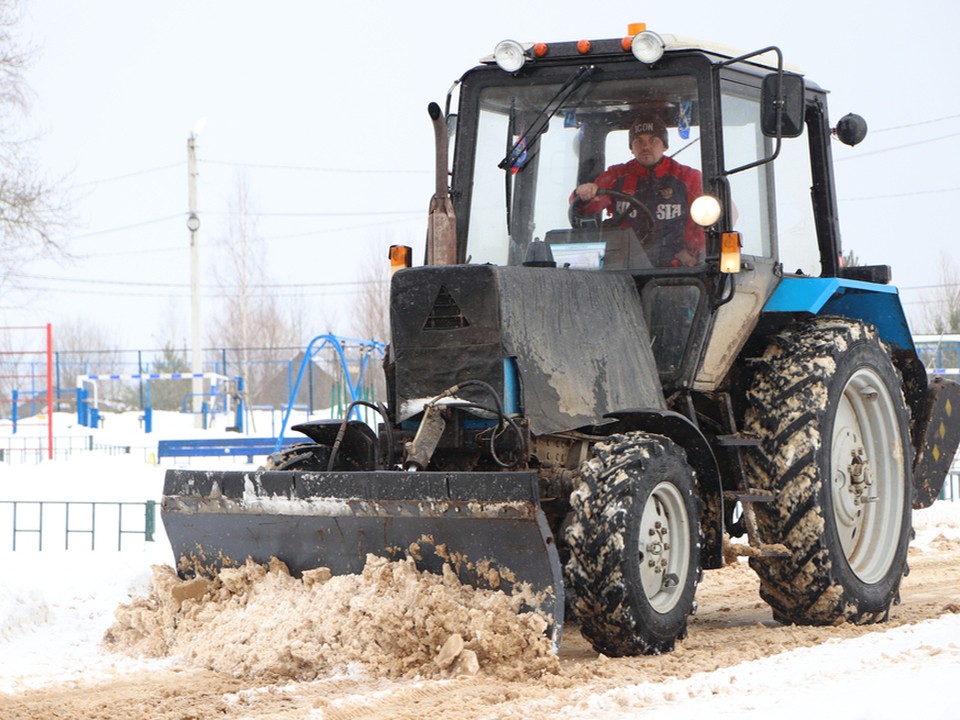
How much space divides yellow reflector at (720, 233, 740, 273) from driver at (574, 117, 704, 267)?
0.14 metres

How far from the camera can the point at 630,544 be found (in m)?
5.22

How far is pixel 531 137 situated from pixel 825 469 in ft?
6.84

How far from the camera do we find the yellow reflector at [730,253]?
6223 millimetres

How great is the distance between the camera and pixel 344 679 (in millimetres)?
5066

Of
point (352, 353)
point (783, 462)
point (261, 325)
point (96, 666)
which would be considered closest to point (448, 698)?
point (96, 666)

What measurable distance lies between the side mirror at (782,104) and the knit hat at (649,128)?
23.0 inches

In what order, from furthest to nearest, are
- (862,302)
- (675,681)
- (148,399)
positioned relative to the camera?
(148,399) < (862,302) < (675,681)

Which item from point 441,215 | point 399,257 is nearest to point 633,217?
point 441,215

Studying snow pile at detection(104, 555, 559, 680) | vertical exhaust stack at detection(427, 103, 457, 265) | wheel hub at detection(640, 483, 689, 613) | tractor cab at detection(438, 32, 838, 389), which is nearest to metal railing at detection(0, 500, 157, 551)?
vertical exhaust stack at detection(427, 103, 457, 265)

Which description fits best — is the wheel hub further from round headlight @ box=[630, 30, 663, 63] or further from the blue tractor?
round headlight @ box=[630, 30, 663, 63]

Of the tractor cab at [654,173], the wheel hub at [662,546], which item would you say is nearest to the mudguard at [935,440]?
the tractor cab at [654,173]

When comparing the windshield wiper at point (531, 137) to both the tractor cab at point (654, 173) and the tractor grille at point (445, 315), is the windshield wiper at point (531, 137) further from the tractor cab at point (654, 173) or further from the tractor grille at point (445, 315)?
the tractor grille at point (445, 315)

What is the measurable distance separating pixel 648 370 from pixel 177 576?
2.23 metres

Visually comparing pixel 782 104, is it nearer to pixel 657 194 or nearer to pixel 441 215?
pixel 657 194
